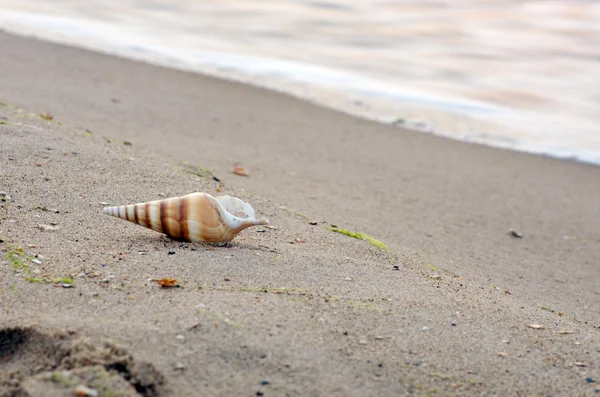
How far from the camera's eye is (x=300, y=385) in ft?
7.33

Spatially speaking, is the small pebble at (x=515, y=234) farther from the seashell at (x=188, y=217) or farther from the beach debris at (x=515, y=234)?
the seashell at (x=188, y=217)

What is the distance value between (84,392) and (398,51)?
36.3 ft

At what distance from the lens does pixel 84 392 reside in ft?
6.48

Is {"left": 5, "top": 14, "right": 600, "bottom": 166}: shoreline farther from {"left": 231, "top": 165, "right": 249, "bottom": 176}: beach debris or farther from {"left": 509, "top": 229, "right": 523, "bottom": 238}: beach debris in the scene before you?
{"left": 231, "top": 165, "right": 249, "bottom": 176}: beach debris

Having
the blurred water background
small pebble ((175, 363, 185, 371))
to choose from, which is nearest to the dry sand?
small pebble ((175, 363, 185, 371))

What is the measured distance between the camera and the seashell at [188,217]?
3.10 metres

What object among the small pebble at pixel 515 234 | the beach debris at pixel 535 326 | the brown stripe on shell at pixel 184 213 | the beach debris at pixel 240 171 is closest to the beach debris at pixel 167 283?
the brown stripe on shell at pixel 184 213

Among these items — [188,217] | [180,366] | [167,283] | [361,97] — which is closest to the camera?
[180,366]

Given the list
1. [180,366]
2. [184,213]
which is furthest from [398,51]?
[180,366]

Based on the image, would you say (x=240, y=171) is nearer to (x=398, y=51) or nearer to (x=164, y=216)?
(x=164, y=216)

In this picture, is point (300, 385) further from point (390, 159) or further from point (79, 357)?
point (390, 159)

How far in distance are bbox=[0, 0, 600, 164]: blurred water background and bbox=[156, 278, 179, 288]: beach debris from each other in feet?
17.9

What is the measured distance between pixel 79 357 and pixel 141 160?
246 cm

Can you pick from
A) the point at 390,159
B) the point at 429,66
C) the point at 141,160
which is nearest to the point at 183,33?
the point at 429,66
